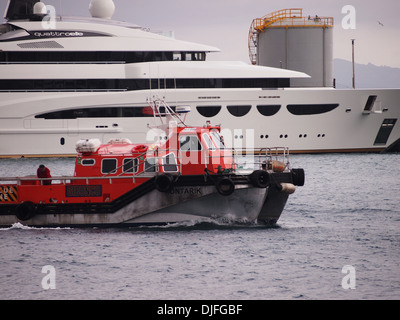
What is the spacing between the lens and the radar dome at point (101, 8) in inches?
2127

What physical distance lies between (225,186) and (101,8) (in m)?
35.6

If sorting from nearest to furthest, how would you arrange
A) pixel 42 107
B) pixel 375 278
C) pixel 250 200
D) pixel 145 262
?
pixel 375 278 → pixel 145 262 → pixel 250 200 → pixel 42 107

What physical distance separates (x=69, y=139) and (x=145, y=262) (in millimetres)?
31339

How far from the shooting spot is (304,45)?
58719 mm

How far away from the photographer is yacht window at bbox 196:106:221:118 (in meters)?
49.0

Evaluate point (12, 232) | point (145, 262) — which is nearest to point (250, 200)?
point (145, 262)

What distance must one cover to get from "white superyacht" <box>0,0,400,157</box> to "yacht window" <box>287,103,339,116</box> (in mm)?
63

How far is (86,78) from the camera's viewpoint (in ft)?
161

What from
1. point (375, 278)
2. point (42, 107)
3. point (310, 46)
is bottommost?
point (375, 278)

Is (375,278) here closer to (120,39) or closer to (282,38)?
(120,39)

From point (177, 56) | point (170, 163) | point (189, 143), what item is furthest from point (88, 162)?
point (177, 56)

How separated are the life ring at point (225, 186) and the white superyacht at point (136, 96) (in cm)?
2750

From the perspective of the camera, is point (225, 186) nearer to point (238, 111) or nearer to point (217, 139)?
point (217, 139)

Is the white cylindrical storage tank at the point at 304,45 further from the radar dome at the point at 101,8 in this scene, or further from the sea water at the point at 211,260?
the sea water at the point at 211,260
